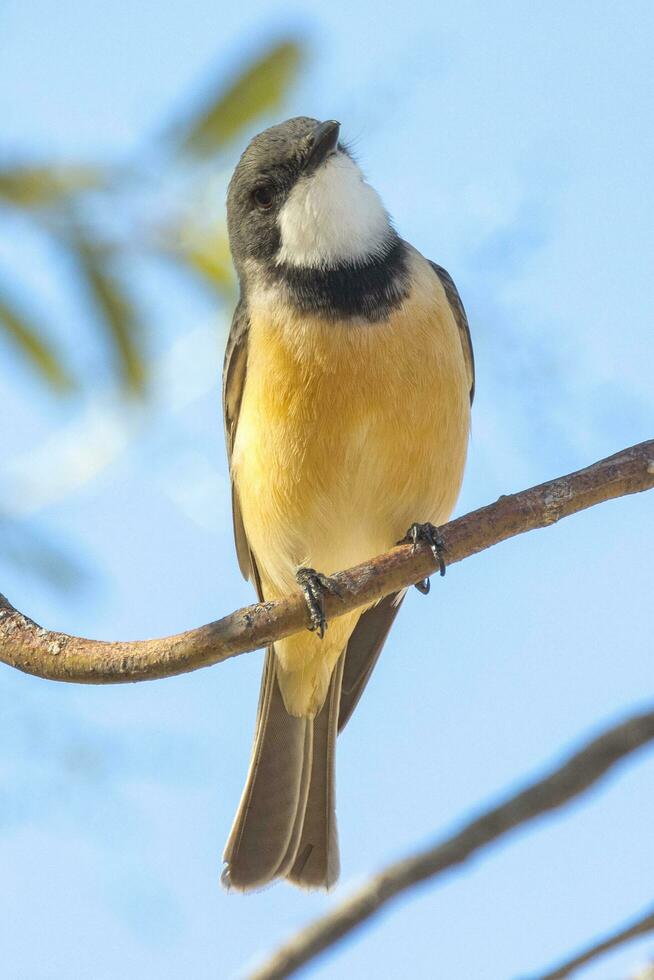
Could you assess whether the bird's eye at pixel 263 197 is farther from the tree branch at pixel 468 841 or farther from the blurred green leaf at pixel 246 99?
the tree branch at pixel 468 841

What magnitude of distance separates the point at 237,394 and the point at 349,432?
97 centimetres

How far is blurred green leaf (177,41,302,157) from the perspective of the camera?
406 centimetres

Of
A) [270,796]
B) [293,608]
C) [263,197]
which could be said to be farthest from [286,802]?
[263,197]

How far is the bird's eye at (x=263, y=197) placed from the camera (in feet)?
19.3

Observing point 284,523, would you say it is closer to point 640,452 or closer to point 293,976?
point 640,452

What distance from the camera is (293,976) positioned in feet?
8.82

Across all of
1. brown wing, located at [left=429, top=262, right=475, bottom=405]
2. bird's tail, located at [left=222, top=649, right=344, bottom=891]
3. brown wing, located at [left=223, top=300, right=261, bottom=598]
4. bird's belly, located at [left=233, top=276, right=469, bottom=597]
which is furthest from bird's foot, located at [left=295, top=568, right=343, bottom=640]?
brown wing, located at [left=429, top=262, right=475, bottom=405]

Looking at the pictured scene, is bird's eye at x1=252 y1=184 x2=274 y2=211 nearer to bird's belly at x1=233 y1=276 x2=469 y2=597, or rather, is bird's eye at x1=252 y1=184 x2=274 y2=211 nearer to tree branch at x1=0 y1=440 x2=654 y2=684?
bird's belly at x1=233 y1=276 x2=469 y2=597

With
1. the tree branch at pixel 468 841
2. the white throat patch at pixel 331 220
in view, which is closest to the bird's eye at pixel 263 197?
the white throat patch at pixel 331 220

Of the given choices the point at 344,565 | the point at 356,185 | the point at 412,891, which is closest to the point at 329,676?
the point at 344,565

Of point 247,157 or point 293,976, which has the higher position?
point 247,157

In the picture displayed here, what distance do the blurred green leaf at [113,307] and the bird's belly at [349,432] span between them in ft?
3.19

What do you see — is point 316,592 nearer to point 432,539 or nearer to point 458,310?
point 432,539

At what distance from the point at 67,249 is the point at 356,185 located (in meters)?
1.91
